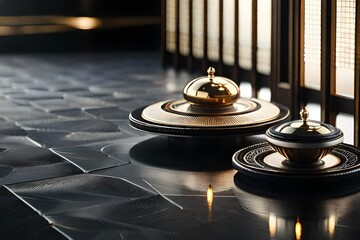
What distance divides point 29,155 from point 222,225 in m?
1.28

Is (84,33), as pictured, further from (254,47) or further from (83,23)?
(254,47)

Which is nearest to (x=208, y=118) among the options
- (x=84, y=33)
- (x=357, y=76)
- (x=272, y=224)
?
(x=357, y=76)

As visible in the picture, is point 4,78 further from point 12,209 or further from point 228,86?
point 12,209

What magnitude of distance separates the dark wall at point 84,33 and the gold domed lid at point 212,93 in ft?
16.0

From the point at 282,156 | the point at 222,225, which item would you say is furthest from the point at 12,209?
the point at 282,156

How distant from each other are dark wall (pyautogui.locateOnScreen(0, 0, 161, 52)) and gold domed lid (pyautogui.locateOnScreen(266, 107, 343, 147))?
5639 millimetres

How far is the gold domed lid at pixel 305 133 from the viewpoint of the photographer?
8.50 feet

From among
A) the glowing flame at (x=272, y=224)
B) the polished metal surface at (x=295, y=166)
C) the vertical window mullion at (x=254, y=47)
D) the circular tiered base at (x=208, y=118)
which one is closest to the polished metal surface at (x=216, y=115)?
the circular tiered base at (x=208, y=118)

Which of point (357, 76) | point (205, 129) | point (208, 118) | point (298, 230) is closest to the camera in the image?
Answer: point (298, 230)

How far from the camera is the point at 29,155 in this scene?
3.22 metres

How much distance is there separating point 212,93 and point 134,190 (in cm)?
85

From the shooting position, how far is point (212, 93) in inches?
131

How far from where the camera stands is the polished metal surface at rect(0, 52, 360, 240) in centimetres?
222

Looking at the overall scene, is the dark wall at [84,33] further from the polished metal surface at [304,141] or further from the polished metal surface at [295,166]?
the polished metal surface at [304,141]
